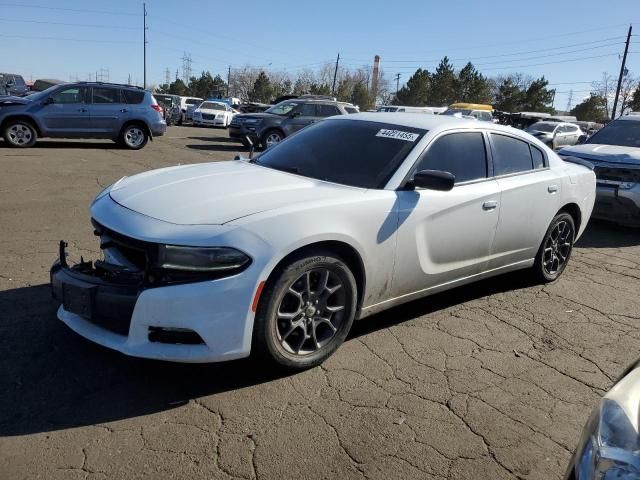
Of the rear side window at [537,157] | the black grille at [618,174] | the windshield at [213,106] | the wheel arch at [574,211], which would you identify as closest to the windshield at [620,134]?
the black grille at [618,174]

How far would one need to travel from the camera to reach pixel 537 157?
507 cm

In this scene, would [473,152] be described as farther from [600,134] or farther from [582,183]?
[600,134]

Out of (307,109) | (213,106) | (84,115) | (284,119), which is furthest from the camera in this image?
(213,106)

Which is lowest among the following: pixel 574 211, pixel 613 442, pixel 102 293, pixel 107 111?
pixel 102 293

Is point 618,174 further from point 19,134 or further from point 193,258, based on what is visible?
point 19,134

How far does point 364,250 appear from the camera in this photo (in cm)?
345

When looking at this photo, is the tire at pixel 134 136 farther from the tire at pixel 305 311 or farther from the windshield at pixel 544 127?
the windshield at pixel 544 127

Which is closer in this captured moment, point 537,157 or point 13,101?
point 537,157

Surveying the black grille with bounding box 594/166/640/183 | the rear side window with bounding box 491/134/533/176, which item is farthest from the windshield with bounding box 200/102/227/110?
the rear side window with bounding box 491/134/533/176

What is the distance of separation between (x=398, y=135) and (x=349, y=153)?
0.40 m

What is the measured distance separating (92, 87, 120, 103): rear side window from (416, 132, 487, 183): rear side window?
450 inches

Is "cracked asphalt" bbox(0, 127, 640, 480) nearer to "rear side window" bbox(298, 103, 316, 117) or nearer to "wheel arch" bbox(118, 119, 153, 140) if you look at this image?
"wheel arch" bbox(118, 119, 153, 140)

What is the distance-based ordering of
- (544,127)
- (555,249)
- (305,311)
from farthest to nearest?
(544,127) < (555,249) < (305,311)

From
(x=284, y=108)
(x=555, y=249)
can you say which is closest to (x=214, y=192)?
(x=555, y=249)
